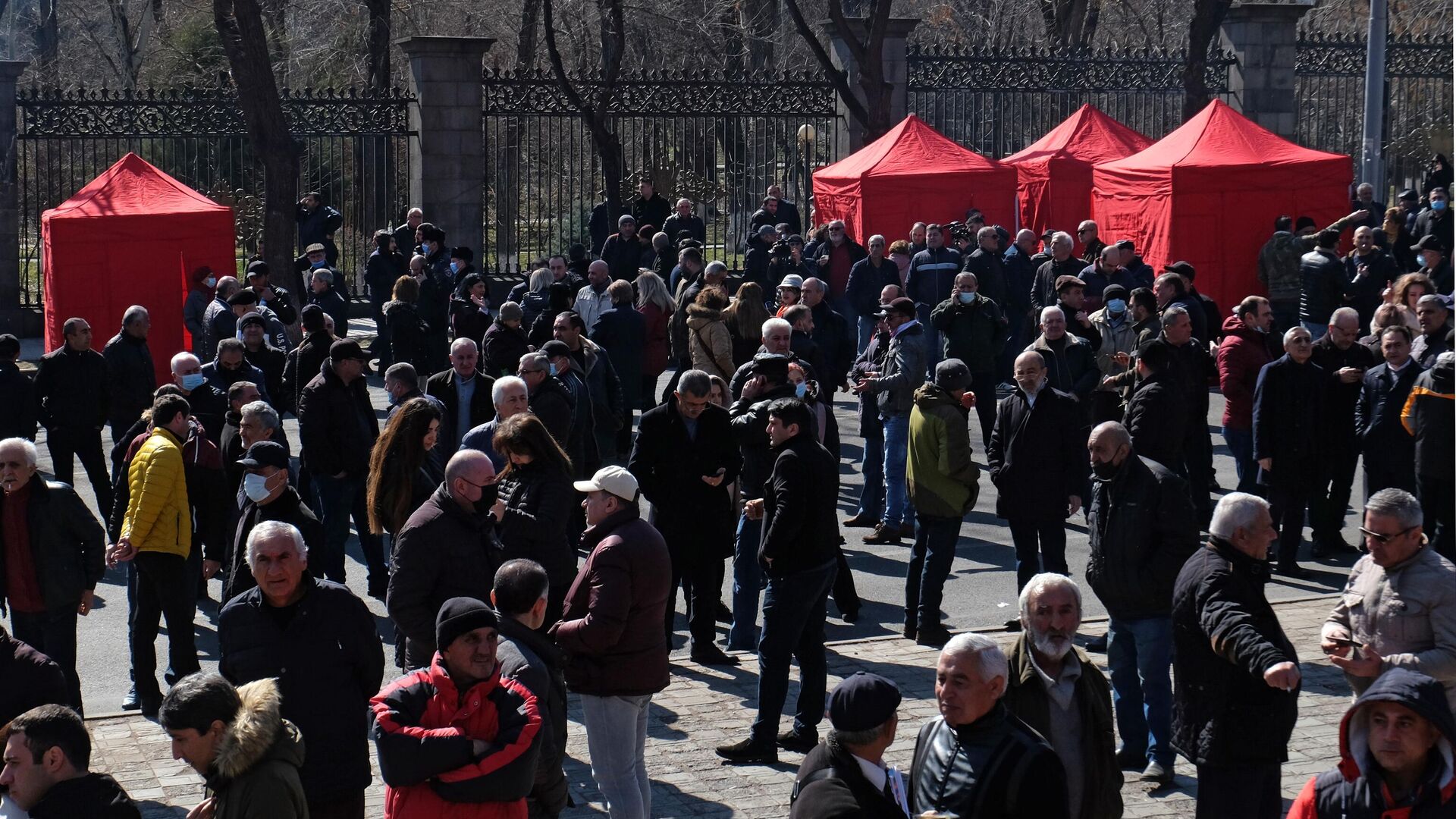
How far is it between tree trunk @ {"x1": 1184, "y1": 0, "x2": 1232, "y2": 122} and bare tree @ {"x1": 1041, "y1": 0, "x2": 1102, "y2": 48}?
6.60m

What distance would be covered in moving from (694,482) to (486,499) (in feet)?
7.90

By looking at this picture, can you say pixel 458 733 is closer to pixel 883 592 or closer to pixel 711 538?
pixel 711 538

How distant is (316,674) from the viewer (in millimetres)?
5883

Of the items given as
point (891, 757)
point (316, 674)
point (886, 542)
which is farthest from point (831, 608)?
point (316, 674)

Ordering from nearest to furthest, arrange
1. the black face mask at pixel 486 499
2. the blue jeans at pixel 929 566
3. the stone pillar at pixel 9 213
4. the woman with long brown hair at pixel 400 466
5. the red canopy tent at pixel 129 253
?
the black face mask at pixel 486 499 < the woman with long brown hair at pixel 400 466 < the blue jeans at pixel 929 566 < the red canopy tent at pixel 129 253 < the stone pillar at pixel 9 213

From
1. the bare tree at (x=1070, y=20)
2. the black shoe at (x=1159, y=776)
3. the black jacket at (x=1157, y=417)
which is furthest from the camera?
the bare tree at (x=1070, y=20)

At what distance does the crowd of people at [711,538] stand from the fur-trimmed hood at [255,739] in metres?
0.01

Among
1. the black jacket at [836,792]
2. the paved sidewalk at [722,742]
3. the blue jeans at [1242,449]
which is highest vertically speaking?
the black jacket at [836,792]

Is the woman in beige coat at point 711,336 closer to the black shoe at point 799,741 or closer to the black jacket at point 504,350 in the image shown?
the black jacket at point 504,350

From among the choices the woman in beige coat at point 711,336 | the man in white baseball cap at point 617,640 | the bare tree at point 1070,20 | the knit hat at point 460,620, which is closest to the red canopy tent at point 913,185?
the woman in beige coat at point 711,336

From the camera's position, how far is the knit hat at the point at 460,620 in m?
5.31

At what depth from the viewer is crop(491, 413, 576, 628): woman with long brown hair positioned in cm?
777

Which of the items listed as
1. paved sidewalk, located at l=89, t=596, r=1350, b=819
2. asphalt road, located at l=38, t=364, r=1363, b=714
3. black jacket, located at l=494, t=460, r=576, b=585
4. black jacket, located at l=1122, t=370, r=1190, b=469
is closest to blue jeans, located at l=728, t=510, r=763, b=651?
paved sidewalk, located at l=89, t=596, r=1350, b=819

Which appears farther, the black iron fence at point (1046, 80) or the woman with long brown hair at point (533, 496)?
the black iron fence at point (1046, 80)
